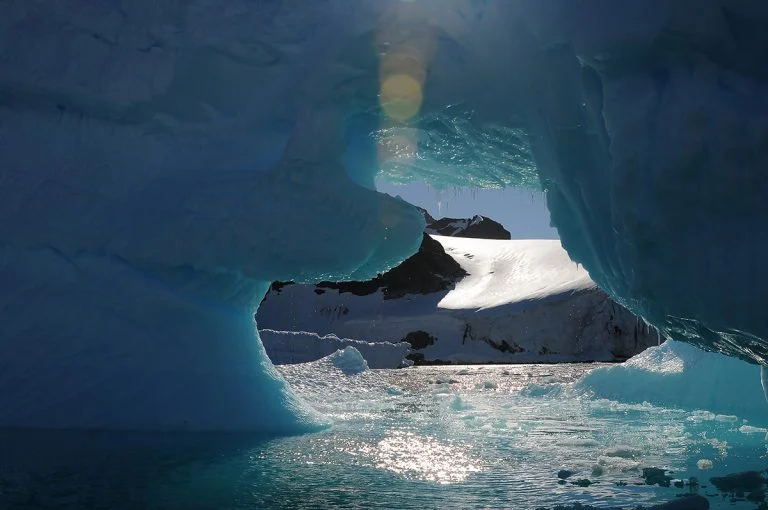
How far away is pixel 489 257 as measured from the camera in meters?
54.9

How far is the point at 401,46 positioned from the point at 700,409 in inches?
302

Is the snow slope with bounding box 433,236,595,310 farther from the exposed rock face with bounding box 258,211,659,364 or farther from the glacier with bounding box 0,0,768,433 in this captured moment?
the glacier with bounding box 0,0,768,433

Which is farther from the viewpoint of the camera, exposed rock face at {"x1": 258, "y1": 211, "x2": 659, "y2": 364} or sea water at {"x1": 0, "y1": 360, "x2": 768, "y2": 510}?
exposed rock face at {"x1": 258, "y1": 211, "x2": 659, "y2": 364}

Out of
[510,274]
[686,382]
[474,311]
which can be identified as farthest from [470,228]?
[686,382]

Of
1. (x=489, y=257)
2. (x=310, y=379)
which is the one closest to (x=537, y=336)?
(x=489, y=257)

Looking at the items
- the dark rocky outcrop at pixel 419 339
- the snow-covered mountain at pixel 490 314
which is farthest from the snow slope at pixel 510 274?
the dark rocky outcrop at pixel 419 339

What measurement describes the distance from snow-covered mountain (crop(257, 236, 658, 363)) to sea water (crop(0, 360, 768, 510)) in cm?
2484

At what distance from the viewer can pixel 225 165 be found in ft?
27.2

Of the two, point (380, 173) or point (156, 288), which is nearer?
point (156, 288)

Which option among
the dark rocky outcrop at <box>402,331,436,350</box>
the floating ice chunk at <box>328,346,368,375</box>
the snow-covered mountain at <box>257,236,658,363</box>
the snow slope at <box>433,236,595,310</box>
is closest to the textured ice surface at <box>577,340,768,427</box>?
the floating ice chunk at <box>328,346,368,375</box>

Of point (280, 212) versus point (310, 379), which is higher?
point (280, 212)

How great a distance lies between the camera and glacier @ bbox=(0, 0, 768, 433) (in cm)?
706

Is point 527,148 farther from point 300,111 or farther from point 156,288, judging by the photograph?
point 156,288

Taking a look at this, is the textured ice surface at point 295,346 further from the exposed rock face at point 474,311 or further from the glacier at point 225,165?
the exposed rock face at point 474,311
